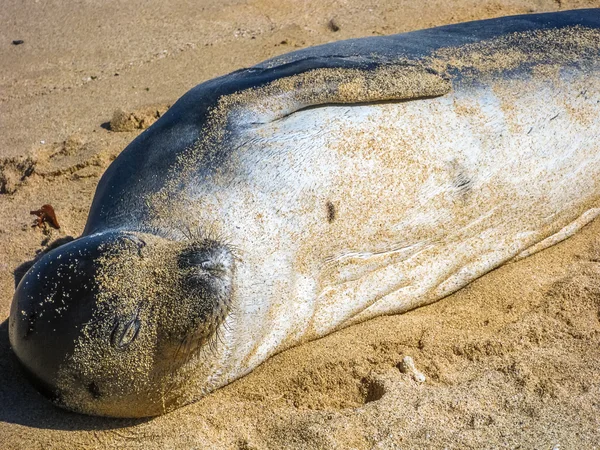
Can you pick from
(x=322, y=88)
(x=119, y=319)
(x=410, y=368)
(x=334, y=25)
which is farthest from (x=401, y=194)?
(x=334, y=25)

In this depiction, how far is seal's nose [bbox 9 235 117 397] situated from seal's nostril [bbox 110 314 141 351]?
3.7 inches

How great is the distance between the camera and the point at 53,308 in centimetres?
238

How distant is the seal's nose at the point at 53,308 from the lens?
237cm

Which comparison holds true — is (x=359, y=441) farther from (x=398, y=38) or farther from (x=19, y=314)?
(x=398, y=38)

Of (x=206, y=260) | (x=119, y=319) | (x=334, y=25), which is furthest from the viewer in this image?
(x=334, y=25)

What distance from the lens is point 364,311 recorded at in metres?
3.01

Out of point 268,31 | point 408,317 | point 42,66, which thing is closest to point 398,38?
point 408,317

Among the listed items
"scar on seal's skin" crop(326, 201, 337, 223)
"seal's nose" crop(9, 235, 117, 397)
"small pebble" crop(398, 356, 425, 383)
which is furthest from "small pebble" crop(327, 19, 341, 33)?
"seal's nose" crop(9, 235, 117, 397)

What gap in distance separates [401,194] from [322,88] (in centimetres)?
51

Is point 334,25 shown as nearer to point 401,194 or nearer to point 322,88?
point 322,88

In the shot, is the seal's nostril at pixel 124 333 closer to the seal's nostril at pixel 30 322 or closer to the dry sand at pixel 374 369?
the seal's nostril at pixel 30 322

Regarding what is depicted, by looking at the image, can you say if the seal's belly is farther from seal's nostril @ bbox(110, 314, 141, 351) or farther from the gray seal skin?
seal's nostril @ bbox(110, 314, 141, 351)

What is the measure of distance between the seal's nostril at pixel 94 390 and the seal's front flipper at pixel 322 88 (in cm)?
108

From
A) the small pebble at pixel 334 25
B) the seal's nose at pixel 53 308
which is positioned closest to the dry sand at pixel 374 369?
the seal's nose at pixel 53 308
